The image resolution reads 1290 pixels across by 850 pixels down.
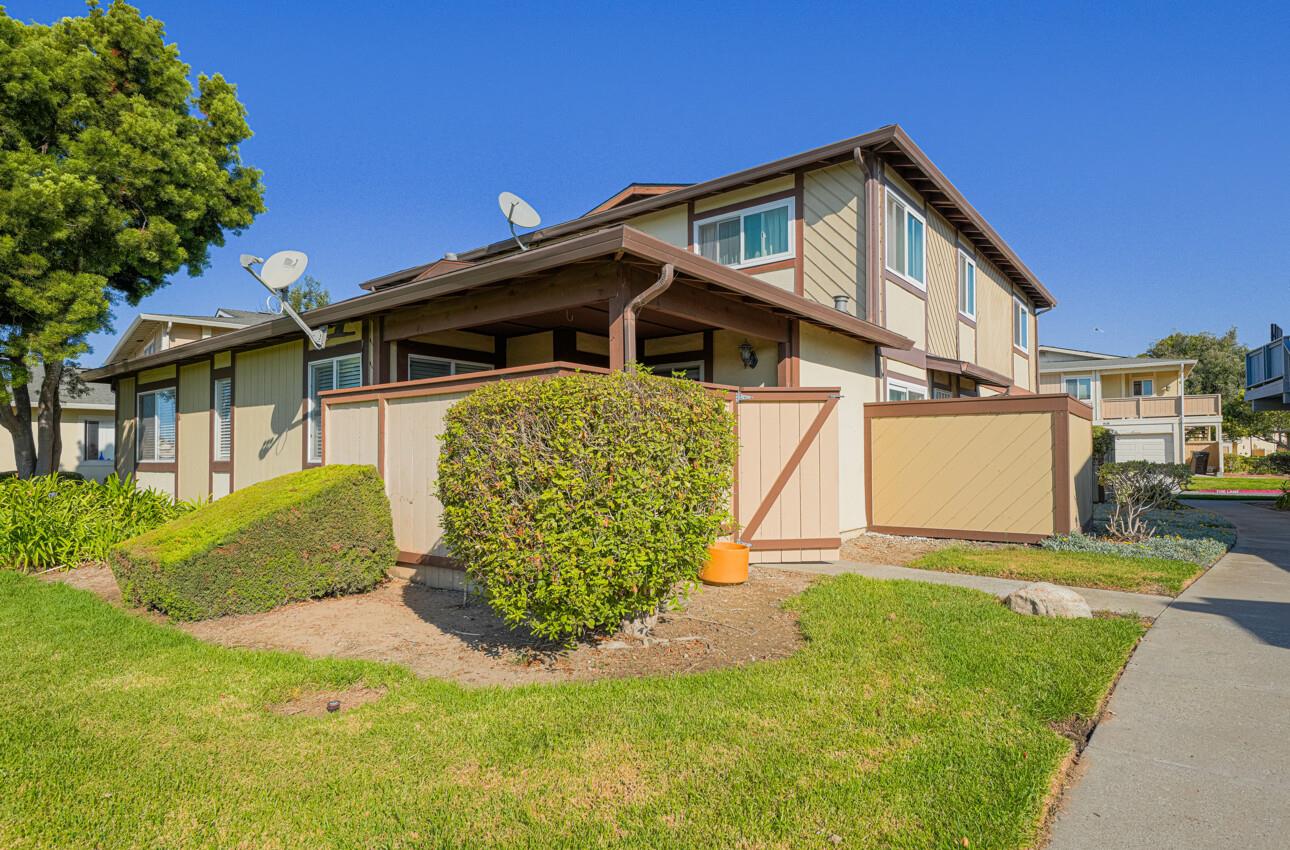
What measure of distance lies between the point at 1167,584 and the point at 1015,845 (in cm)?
543

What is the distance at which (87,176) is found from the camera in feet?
38.9

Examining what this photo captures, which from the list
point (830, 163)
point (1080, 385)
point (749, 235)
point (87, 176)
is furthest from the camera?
point (1080, 385)

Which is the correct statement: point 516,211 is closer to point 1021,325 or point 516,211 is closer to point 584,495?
point 584,495

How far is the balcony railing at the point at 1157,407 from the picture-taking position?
90.6ft

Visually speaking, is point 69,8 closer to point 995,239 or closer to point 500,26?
point 500,26

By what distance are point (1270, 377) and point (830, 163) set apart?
1906 centimetres

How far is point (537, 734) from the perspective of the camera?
324 centimetres

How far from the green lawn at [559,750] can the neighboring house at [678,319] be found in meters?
2.99

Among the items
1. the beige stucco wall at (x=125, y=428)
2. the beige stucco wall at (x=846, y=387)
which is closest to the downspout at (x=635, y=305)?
the beige stucco wall at (x=846, y=387)

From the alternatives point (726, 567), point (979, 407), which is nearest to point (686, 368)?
point (979, 407)

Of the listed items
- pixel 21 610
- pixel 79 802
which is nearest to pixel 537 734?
pixel 79 802

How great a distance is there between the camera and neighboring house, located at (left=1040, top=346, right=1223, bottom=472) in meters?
27.8

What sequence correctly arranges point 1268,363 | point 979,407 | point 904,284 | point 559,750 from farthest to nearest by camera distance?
point 1268,363 → point 904,284 → point 979,407 → point 559,750

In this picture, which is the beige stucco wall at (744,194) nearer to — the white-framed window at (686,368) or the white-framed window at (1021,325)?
the white-framed window at (686,368)
